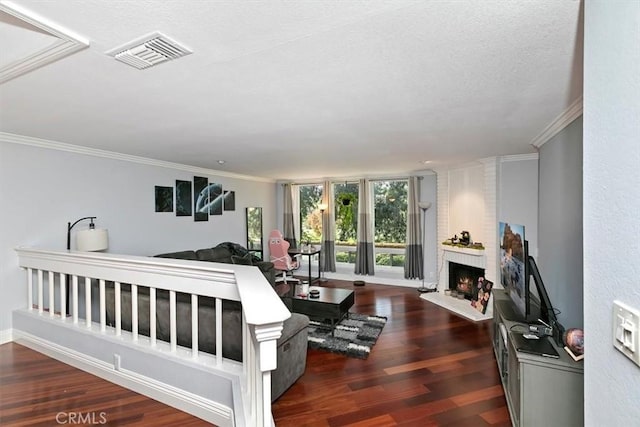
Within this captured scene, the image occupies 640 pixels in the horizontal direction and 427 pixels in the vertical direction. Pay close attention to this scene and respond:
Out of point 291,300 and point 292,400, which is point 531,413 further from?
point 291,300

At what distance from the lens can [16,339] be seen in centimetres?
324

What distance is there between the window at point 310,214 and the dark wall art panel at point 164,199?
3285mm

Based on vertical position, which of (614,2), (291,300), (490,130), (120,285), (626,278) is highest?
(490,130)

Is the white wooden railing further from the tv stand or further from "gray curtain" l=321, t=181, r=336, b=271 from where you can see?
"gray curtain" l=321, t=181, r=336, b=271

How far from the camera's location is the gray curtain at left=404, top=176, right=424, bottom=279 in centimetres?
609

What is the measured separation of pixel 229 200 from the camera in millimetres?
6395

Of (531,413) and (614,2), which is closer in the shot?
(614,2)

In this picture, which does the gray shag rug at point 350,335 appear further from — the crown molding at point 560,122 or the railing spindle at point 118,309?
the crown molding at point 560,122

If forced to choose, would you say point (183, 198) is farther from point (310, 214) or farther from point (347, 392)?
point (347, 392)

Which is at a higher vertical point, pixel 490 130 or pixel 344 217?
pixel 490 130

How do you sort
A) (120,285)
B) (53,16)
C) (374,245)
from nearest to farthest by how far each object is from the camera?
(53,16) → (120,285) → (374,245)

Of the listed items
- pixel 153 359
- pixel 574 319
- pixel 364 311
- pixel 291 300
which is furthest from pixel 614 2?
pixel 364 311

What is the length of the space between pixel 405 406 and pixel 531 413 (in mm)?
845

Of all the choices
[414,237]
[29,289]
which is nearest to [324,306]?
[414,237]
